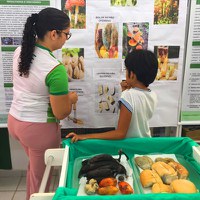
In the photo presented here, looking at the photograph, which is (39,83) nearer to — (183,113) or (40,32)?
(40,32)

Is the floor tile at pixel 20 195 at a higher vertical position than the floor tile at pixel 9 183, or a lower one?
lower

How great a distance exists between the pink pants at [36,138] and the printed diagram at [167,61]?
0.91 metres

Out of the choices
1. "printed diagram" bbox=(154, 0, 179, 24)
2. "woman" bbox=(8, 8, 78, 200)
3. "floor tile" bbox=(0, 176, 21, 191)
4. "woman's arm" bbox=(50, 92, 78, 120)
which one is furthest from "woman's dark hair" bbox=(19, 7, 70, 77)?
"floor tile" bbox=(0, 176, 21, 191)

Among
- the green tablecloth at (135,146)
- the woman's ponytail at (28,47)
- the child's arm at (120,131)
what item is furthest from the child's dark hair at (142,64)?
the woman's ponytail at (28,47)

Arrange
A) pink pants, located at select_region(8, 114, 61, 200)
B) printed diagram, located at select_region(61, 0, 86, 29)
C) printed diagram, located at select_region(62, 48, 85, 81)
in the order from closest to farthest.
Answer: pink pants, located at select_region(8, 114, 61, 200) → printed diagram, located at select_region(61, 0, 86, 29) → printed diagram, located at select_region(62, 48, 85, 81)

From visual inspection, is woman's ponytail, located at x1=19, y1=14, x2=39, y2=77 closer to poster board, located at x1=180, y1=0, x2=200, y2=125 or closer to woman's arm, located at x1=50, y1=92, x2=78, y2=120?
woman's arm, located at x1=50, y1=92, x2=78, y2=120

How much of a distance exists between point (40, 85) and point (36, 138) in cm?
31

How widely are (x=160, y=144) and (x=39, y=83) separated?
66cm

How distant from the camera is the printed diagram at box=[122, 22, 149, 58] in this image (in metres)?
1.80

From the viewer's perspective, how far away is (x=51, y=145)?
144 centimetres

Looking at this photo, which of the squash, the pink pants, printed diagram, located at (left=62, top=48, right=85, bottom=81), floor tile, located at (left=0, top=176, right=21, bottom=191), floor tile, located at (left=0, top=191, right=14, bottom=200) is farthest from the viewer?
floor tile, located at (left=0, top=176, right=21, bottom=191)

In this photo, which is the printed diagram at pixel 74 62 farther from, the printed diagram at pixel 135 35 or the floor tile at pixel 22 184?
the floor tile at pixel 22 184

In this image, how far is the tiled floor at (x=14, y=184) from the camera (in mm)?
2146

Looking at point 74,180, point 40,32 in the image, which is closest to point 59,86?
point 40,32
